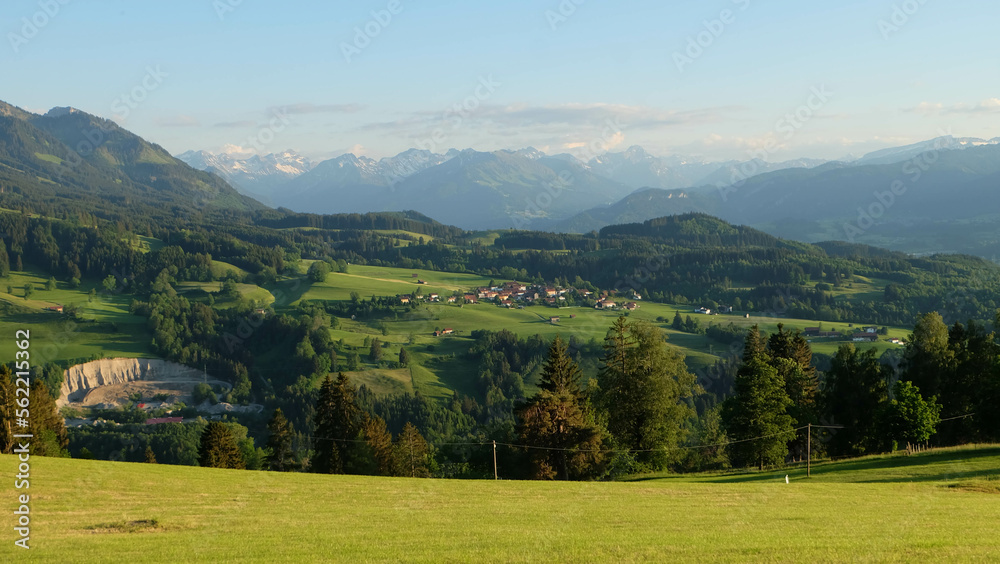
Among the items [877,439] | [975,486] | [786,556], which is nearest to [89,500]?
[786,556]

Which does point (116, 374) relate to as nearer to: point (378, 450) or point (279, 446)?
point (279, 446)

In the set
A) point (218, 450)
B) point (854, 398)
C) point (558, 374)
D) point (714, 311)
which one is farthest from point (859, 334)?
point (218, 450)

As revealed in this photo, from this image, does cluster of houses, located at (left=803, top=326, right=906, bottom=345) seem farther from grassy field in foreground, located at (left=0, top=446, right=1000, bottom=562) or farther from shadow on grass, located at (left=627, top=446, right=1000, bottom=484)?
grassy field in foreground, located at (left=0, top=446, right=1000, bottom=562)

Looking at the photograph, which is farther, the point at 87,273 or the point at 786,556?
the point at 87,273

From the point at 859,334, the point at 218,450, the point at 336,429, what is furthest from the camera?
the point at 859,334

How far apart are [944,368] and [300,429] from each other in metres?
93.8

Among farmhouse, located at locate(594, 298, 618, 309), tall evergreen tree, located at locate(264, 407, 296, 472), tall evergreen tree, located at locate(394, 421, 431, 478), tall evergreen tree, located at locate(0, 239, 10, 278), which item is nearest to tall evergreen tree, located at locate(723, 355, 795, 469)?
tall evergreen tree, located at locate(394, 421, 431, 478)

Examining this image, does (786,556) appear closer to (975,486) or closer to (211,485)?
(975,486)

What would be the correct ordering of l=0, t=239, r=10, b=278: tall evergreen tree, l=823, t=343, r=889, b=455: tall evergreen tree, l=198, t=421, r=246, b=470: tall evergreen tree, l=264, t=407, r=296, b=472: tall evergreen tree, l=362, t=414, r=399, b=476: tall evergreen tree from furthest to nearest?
l=0, t=239, r=10, b=278: tall evergreen tree, l=264, t=407, r=296, b=472: tall evergreen tree, l=823, t=343, r=889, b=455: tall evergreen tree, l=362, t=414, r=399, b=476: tall evergreen tree, l=198, t=421, r=246, b=470: tall evergreen tree

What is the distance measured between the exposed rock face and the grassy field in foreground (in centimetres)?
11332

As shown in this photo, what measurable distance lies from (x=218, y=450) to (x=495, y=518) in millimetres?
35586

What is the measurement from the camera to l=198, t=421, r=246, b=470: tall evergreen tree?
166ft

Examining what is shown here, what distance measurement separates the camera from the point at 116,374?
138m

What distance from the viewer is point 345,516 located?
23.3 metres
